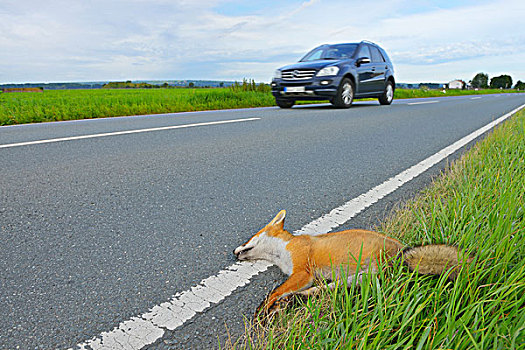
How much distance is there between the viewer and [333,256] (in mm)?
1722

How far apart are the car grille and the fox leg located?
32.5ft

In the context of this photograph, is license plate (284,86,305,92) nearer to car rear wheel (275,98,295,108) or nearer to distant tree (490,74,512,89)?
car rear wheel (275,98,295,108)

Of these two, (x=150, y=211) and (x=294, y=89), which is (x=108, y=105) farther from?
(x=150, y=211)

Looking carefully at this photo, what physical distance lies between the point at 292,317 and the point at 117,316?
2.30 ft

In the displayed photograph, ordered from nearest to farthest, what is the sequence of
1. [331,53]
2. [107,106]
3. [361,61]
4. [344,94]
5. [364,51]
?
[107,106] < [344,94] < [361,61] < [331,53] < [364,51]

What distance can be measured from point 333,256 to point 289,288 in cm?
25

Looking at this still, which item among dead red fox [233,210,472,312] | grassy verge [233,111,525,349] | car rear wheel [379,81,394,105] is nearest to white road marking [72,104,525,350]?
dead red fox [233,210,472,312]

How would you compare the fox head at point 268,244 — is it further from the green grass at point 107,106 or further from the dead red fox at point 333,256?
the green grass at point 107,106

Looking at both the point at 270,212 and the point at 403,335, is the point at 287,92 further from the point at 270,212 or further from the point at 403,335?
the point at 403,335

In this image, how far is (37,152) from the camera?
4.54 m

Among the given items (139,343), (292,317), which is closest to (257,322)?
(292,317)

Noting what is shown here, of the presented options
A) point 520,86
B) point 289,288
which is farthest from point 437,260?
point 520,86

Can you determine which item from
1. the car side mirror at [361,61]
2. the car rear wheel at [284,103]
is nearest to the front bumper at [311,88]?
the car rear wheel at [284,103]

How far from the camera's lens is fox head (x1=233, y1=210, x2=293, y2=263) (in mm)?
2002
